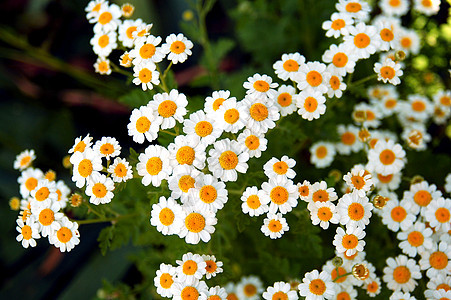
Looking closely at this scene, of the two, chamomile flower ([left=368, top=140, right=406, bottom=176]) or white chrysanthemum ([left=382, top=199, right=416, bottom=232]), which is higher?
chamomile flower ([left=368, top=140, right=406, bottom=176])

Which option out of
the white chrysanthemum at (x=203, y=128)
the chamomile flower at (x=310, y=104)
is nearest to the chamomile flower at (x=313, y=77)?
the chamomile flower at (x=310, y=104)

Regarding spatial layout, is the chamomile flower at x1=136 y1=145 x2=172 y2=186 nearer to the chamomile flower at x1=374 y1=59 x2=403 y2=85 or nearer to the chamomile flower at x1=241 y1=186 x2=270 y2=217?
the chamomile flower at x1=241 y1=186 x2=270 y2=217

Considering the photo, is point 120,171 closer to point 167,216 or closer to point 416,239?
point 167,216

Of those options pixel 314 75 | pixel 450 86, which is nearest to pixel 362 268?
pixel 314 75

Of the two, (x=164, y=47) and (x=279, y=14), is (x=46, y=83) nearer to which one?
(x=279, y=14)

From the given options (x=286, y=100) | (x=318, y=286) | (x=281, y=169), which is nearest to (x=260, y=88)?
(x=286, y=100)

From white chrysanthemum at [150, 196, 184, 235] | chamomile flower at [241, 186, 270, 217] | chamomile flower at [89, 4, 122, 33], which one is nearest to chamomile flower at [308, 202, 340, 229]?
chamomile flower at [241, 186, 270, 217]

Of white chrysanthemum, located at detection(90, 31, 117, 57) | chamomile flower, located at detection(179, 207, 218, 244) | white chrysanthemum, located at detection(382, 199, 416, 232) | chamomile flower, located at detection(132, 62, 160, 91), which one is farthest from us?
white chrysanthemum, located at detection(90, 31, 117, 57)
